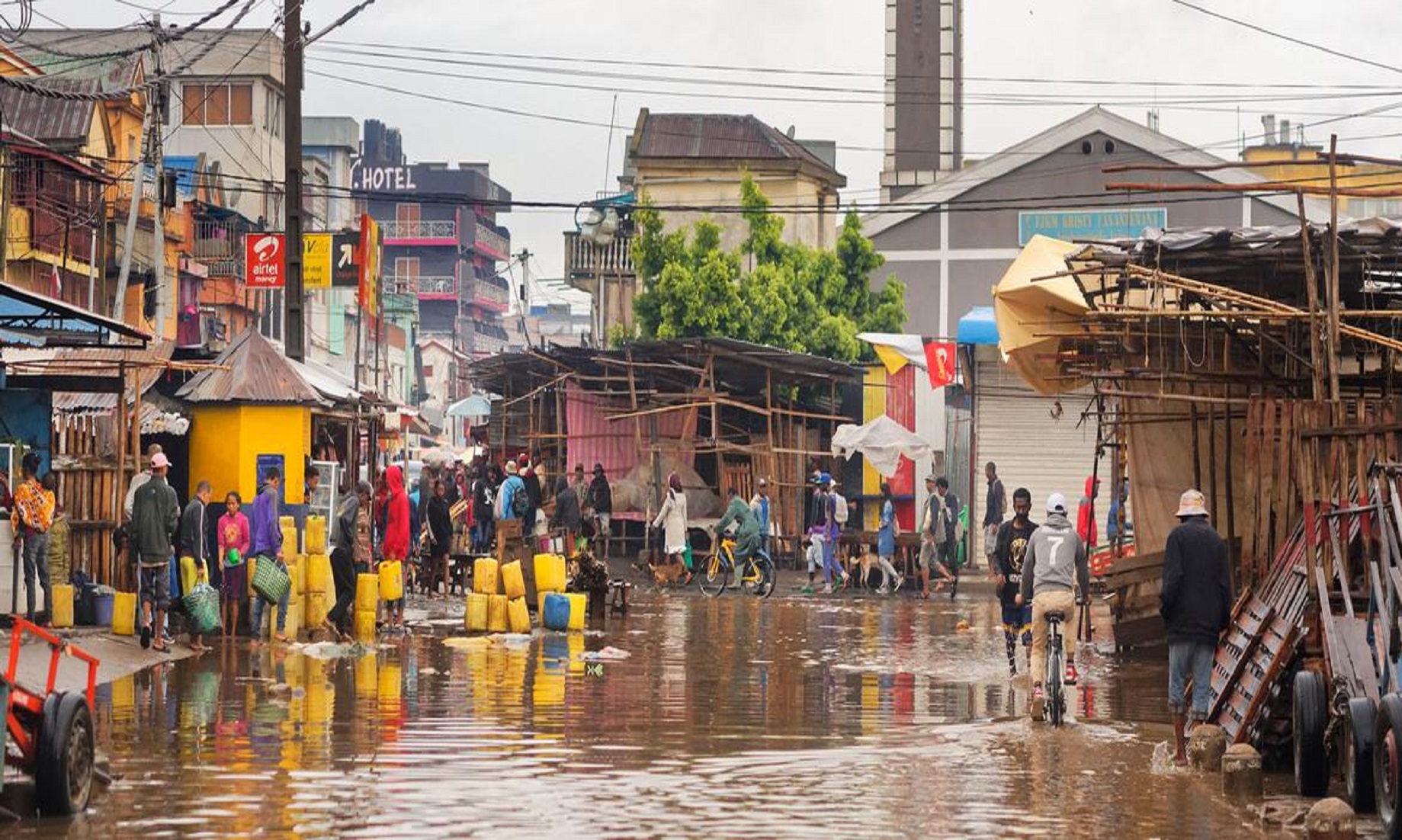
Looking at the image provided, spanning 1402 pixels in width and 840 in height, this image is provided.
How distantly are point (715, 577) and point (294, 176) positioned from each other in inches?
382

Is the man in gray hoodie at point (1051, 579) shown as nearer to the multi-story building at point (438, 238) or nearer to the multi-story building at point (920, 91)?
the multi-story building at point (920, 91)

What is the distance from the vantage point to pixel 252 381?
25.0 meters

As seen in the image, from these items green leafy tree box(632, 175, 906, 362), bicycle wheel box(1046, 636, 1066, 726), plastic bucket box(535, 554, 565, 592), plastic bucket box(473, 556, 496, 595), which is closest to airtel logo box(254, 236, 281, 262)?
green leafy tree box(632, 175, 906, 362)

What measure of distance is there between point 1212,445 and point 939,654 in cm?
463

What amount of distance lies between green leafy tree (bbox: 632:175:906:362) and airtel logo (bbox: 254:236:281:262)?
13029mm

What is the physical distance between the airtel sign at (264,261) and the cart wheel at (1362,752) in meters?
28.0

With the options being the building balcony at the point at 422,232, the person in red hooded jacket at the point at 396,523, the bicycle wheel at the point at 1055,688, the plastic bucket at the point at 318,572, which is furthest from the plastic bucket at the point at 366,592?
the building balcony at the point at 422,232

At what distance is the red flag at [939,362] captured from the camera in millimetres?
42250

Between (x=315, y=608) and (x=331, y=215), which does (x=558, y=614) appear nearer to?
(x=315, y=608)

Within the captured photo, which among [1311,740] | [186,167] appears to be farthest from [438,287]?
[1311,740]

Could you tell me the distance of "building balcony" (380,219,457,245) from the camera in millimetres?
111375

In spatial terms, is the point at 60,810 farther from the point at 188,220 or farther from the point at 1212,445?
the point at 188,220

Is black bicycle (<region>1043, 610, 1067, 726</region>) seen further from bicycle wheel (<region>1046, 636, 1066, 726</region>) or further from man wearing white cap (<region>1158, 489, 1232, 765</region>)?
man wearing white cap (<region>1158, 489, 1232, 765</region>)

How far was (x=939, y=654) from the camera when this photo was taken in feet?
74.2
